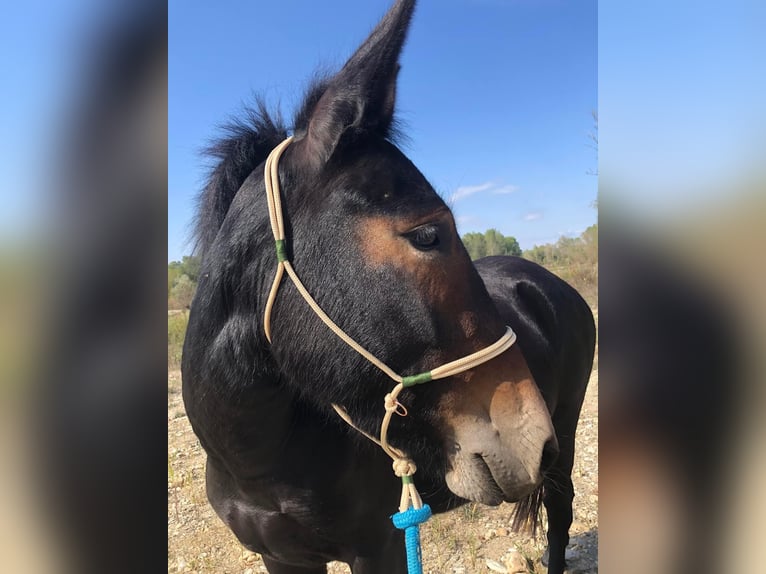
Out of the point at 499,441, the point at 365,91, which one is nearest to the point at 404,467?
the point at 499,441

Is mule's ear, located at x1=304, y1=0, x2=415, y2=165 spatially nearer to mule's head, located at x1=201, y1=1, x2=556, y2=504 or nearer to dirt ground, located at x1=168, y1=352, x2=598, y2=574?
mule's head, located at x1=201, y1=1, x2=556, y2=504

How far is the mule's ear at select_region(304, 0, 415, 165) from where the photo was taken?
1225 mm

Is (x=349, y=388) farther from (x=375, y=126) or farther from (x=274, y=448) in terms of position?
(x=375, y=126)

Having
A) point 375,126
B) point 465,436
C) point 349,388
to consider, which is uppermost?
point 375,126

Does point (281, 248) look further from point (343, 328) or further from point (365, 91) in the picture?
point (365, 91)

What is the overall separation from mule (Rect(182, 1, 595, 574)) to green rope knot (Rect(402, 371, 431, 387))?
28 millimetres

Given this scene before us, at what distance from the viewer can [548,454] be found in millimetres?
1289

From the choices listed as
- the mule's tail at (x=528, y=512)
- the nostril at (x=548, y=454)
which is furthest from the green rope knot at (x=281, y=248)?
the mule's tail at (x=528, y=512)

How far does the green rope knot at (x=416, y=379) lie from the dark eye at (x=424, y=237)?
1.07ft

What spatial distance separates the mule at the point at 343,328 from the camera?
1234mm
